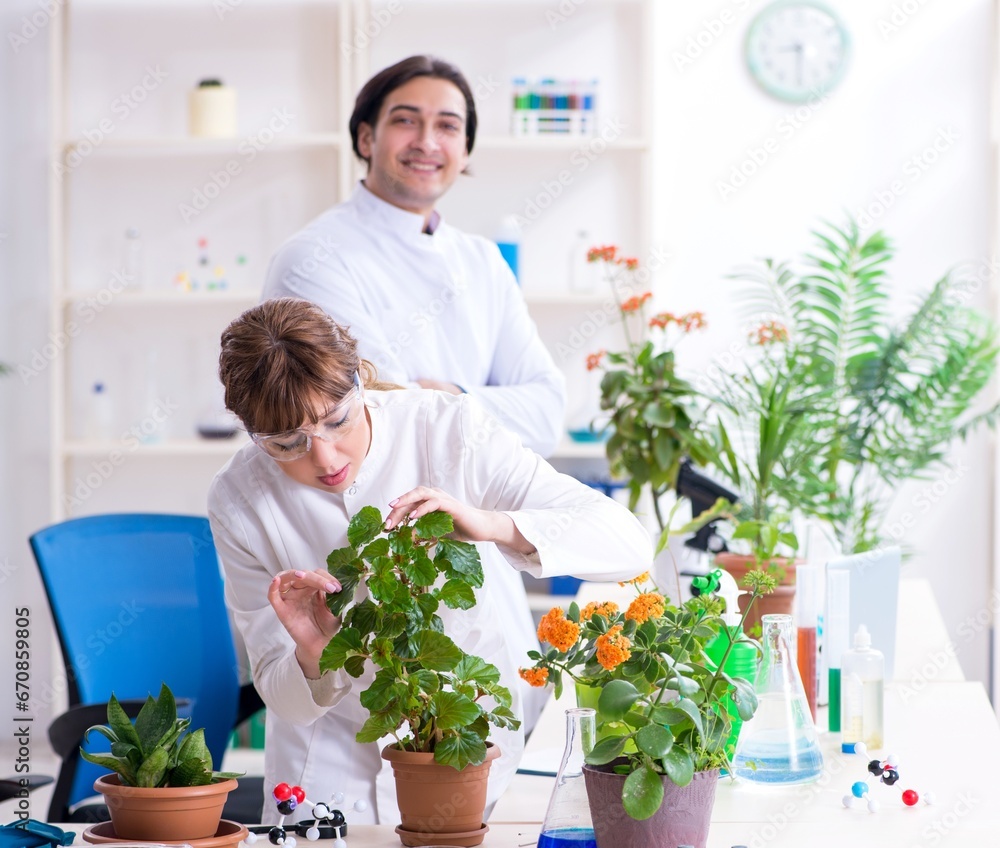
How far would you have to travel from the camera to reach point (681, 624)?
4.07ft

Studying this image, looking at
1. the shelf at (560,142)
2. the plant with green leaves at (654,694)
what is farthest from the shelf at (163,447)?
the plant with green leaves at (654,694)

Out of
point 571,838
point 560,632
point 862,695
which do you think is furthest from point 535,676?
point 862,695

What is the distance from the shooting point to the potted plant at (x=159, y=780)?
1180mm

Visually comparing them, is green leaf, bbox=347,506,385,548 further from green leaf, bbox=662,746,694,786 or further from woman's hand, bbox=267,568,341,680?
green leaf, bbox=662,746,694,786

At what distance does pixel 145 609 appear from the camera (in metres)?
2.52

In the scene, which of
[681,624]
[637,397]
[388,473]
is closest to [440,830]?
[681,624]

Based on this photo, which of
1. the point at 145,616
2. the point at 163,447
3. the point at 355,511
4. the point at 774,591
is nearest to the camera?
the point at 355,511

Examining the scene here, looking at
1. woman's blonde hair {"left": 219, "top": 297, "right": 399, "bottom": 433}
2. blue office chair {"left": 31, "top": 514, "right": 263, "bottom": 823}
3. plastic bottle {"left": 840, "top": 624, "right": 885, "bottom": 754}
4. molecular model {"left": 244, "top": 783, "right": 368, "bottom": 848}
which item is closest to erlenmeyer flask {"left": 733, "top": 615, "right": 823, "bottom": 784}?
plastic bottle {"left": 840, "top": 624, "right": 885, "bottom": 754}

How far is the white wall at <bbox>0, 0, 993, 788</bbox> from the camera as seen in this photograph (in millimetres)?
4180

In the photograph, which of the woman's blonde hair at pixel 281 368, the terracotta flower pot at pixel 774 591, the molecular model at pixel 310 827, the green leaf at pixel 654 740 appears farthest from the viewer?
the terracotta flower pot at pixel 774 591

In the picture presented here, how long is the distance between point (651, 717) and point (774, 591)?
717 millimetres

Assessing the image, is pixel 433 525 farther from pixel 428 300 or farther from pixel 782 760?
pixel 428 300

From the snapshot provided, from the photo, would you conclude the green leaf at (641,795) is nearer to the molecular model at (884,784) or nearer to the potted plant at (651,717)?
the potted plant at (651,717)

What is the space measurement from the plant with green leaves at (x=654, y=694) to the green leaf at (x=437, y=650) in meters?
0.09
